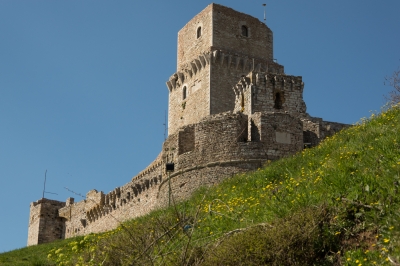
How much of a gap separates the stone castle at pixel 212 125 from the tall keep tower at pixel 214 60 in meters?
0.05

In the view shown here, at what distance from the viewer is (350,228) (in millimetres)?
10305

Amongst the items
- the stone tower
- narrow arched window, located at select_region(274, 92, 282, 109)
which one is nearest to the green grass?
narrow arched window, located at select_region(274, 92, 282, 109)

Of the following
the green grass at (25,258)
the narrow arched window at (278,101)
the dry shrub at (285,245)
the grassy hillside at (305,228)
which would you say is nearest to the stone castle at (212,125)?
the narrow arched window at (278,101)

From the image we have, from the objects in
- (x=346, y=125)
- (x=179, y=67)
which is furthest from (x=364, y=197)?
(x=179, y=67)

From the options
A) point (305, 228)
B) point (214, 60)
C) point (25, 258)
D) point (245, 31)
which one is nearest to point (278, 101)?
point (25, 258)

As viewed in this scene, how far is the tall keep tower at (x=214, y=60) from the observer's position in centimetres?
3759

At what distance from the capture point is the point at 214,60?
37.7m

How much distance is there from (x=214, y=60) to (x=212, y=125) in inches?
622

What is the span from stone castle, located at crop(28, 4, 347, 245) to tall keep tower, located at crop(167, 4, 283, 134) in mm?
53

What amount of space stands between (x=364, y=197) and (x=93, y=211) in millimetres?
26972

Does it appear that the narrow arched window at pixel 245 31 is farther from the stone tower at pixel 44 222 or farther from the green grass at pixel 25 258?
the green grass at pixel 25 258

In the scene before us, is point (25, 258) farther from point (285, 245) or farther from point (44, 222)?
point (44, 222)

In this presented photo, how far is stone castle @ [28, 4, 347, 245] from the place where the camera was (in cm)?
2203

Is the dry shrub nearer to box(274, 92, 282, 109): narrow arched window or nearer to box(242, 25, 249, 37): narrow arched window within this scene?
box(274, 92, 282, 109): narrow arched window
